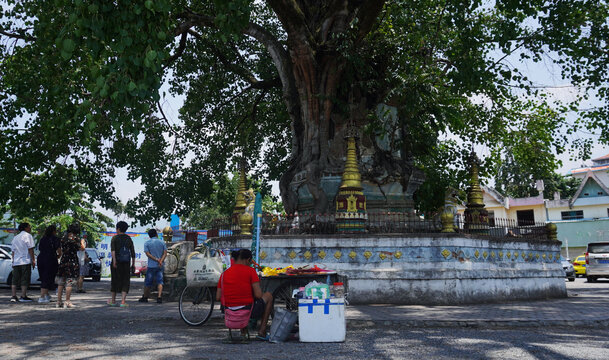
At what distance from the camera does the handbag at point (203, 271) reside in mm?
8508

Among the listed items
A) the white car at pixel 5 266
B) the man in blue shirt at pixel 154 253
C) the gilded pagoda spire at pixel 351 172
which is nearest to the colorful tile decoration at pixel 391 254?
the gilded pagoda spire at pixel 351 172

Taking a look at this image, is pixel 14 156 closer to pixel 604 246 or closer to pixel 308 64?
pixel 308 64

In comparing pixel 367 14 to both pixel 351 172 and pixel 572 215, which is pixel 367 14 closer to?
pixel 351 172

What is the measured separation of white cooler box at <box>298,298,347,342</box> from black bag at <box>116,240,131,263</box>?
571cm

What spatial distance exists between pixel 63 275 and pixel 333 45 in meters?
9.87

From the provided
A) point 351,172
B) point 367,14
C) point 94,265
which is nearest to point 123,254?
point 351,172

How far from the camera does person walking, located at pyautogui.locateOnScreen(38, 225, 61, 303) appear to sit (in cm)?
1255

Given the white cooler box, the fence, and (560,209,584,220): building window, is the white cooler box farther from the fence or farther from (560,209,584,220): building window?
(560,209,584,220): building window

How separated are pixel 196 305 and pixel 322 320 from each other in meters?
2.67

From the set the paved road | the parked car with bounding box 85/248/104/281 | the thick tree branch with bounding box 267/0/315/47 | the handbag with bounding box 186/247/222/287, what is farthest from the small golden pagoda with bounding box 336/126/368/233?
the parked car with bounding box 85/248/104/281

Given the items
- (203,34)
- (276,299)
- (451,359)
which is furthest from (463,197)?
(451,359)

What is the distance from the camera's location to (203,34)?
21.7m

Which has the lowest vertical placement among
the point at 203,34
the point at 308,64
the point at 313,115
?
the point at 313,115

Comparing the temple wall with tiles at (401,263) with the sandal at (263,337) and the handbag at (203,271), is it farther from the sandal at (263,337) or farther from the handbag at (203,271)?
the sandal at (263,337)
